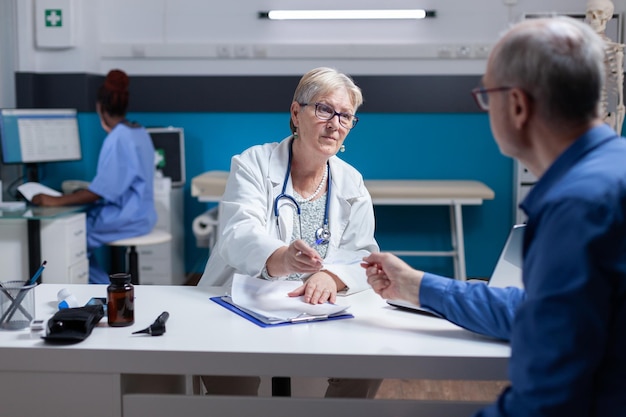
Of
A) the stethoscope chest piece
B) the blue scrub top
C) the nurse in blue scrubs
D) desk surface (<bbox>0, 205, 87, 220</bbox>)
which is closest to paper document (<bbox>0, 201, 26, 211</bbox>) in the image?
desk surface (<bbox>0, 205, 87, 220</bbox>)

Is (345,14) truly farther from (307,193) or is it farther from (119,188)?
(307,193)

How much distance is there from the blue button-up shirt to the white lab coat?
1.01 m

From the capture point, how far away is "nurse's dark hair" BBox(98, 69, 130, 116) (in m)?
4.30

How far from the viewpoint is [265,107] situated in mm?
5172

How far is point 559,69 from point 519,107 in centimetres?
8

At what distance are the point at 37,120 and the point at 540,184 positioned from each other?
3920 mm

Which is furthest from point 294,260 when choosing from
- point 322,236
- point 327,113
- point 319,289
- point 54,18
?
point 54,18

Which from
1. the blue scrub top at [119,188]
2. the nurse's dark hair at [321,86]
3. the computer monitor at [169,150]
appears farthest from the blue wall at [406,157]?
the nurse's dark hair at [321,86]

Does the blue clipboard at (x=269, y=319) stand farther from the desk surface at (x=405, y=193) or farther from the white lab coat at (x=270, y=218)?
the desk surface at (x=405, y=193)

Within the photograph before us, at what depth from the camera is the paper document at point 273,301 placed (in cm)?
176

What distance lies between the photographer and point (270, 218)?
220 centimetres

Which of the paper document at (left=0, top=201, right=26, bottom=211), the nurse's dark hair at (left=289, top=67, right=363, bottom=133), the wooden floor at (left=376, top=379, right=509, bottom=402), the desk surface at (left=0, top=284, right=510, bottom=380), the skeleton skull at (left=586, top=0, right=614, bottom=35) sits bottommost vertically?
the wooden floor at (left=376, top=379, right=509, bottom=402)

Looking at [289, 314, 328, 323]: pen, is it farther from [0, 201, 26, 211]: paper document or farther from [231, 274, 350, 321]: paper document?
[0, 201, 26, 211]: paper document

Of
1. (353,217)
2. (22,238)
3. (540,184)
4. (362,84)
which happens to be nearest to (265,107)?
(362,84)
